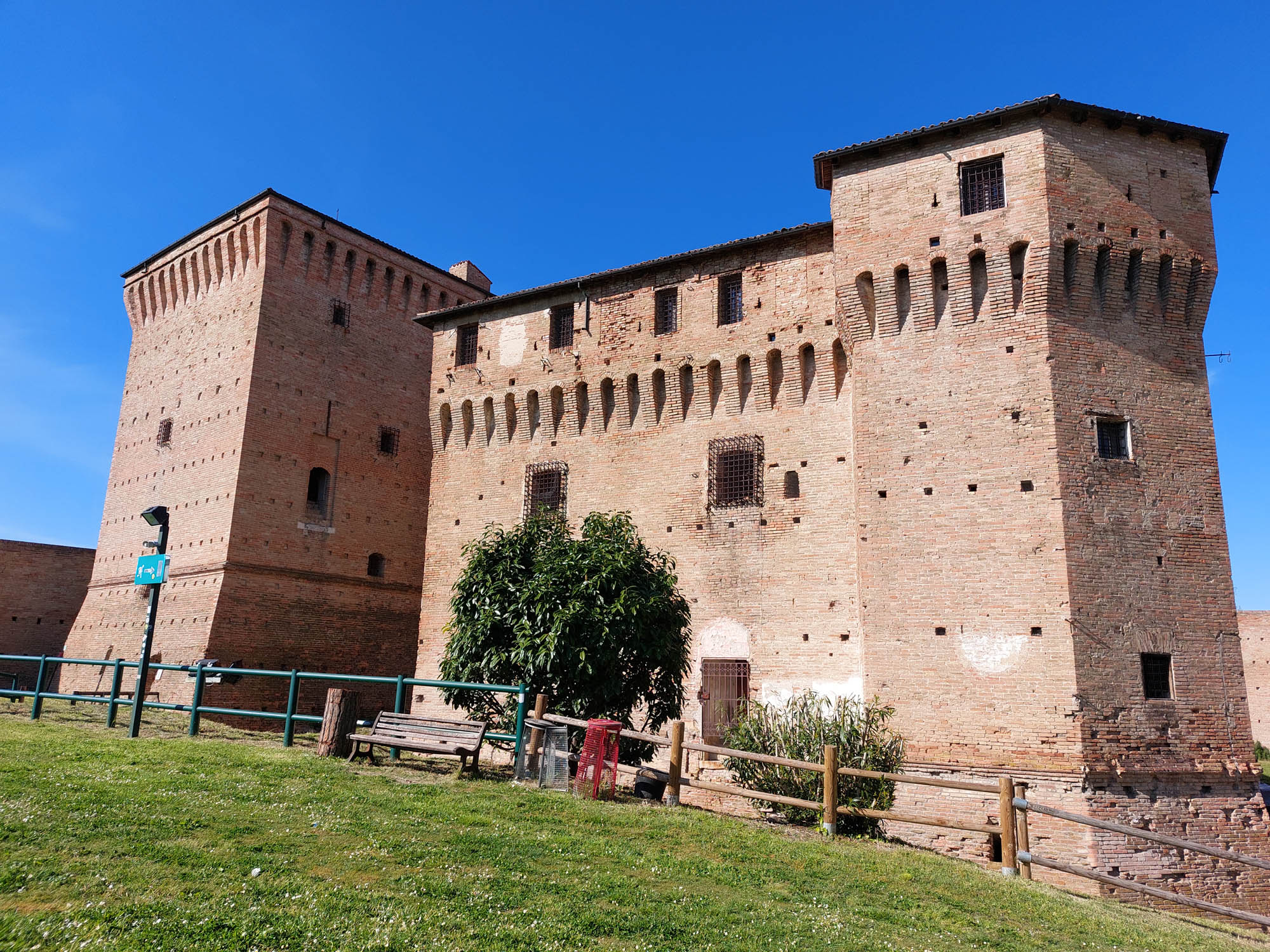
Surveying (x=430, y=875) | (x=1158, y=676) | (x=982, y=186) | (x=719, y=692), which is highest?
(x=982, y=186)

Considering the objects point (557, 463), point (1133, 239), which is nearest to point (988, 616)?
point (1133, 239)

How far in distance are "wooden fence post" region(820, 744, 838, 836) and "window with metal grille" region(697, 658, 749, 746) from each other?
21.3 ft

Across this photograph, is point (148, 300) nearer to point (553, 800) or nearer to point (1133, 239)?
point (553, 800)

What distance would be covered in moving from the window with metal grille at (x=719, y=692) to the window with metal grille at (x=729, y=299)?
284 inches

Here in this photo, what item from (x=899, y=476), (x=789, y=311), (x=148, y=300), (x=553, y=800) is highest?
(x=148, y=300)

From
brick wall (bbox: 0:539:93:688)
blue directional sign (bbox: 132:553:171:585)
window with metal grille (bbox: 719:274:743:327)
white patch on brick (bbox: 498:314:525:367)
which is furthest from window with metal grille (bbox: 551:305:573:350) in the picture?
brick wall (bbox: 0:539:93:688)

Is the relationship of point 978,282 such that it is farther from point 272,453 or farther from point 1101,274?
point 272,453

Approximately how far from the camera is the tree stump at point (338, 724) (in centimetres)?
1153

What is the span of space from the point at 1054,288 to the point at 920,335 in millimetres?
2293

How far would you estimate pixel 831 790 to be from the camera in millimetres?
10602

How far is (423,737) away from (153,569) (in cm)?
466

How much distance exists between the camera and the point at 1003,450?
48.9ft

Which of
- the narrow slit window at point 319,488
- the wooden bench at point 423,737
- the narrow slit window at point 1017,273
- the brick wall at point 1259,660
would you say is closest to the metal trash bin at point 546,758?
the wooden bench at point 423,737

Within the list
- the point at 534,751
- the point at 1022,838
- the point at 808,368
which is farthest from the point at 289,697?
the point at 808,368
